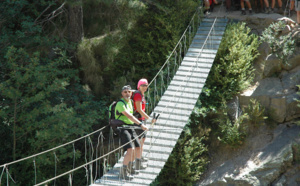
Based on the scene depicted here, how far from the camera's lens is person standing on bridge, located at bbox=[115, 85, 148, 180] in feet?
20.4

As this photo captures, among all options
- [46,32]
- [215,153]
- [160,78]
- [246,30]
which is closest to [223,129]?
[215,153]

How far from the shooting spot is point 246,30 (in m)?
10.0

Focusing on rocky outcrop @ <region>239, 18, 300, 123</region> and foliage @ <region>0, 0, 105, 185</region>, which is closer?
foliage @ <region>0, 0, 105, 185</region>

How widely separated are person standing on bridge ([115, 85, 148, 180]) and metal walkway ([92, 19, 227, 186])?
175 millimetres

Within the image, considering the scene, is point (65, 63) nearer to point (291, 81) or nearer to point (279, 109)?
point (279, 109)

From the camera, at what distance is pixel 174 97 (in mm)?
8039

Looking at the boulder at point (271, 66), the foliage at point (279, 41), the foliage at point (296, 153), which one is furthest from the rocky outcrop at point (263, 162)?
the foliage at point (279, 41)

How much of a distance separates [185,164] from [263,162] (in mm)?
1368

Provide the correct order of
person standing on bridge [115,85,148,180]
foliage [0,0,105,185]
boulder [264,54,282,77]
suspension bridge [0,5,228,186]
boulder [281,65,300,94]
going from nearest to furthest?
person standing on bridge [115,85,148,180] → suspension bridge [0,5,228,186] → foliage [0,0,105,185] → boulder [281,65,300,94] → boulder [264,54,282,77]

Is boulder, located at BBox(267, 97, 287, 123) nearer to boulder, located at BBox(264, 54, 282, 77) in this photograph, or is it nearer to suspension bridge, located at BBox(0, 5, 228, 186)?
boulder, located at BBox(264, 54, 282, 77)

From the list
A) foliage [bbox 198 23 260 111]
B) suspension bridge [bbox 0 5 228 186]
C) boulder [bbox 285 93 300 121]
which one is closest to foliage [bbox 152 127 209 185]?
foliage [bbox 198 23 260 111]

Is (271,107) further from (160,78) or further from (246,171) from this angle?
(160,78)

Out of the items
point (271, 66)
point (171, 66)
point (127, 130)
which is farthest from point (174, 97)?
point (271, 66)

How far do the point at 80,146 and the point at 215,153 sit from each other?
2.75m
